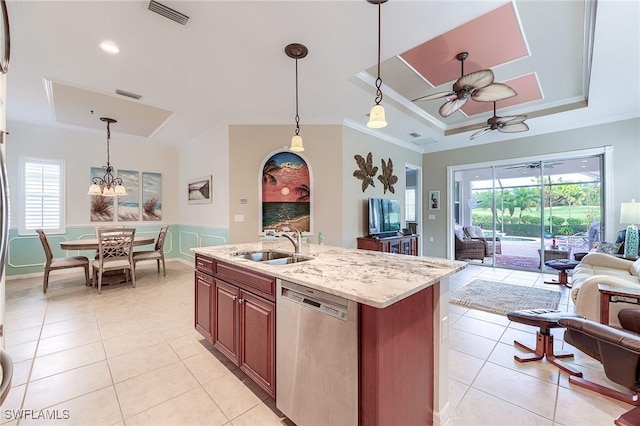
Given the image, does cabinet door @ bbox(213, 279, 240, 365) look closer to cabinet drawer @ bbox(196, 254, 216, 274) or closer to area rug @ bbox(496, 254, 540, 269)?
cabinet drawer @ bbox(196, 254, 216, 274)

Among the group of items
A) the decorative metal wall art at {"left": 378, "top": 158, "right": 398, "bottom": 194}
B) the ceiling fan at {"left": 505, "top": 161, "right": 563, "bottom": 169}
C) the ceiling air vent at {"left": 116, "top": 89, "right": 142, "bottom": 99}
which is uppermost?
the ceiling air vent at {"left": 116, "top": 89, "right": 142, "bottom": 99}

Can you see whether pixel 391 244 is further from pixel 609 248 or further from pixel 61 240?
pixel 61 240

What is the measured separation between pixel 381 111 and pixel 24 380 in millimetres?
3442

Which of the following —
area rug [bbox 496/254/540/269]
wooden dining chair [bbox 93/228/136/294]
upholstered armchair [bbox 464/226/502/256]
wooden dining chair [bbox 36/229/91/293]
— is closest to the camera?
wooden dining chair [bbox 36/229/91/293]

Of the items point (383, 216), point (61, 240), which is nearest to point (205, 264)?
point (383, 216)

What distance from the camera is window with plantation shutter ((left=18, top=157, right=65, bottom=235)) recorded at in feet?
15.9

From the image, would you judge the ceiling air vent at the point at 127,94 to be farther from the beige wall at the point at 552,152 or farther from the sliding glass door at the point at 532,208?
the sliding glass door at the point at 532,208

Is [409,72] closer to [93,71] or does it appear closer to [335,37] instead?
[335,37]

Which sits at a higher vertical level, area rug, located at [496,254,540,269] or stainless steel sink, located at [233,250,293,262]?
stainless steel sink, located at [233,250,293,262]

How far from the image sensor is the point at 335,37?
96.9 inches

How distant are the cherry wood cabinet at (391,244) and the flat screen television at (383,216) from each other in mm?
214

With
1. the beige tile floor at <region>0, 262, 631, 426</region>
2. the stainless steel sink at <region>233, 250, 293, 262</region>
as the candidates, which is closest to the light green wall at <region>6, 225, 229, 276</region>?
the beige tile floor at <region>0, 262, 631, 426</region>

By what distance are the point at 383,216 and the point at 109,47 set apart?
4.59 meters

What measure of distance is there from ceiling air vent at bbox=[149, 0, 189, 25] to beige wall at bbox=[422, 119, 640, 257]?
20.0 ft
